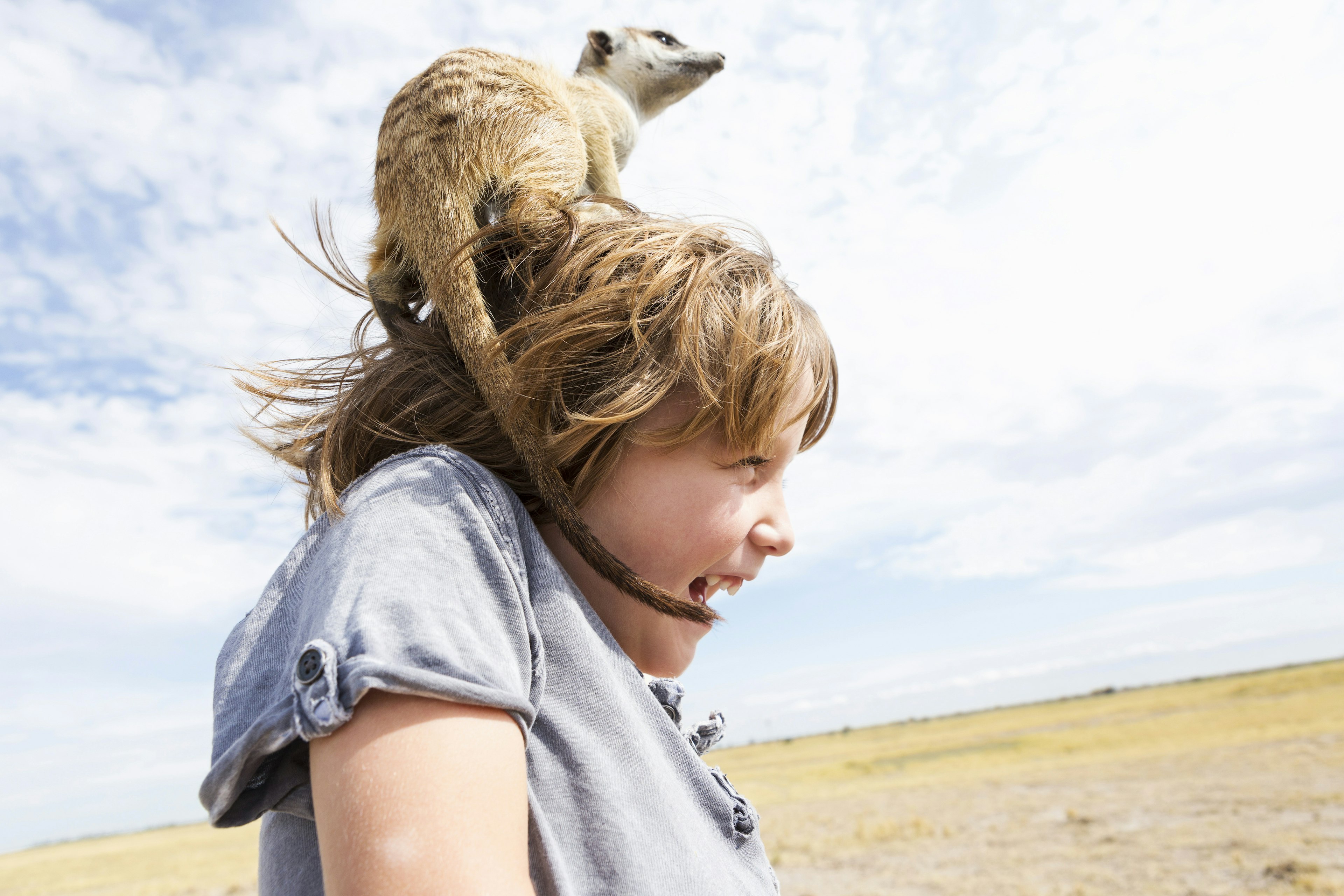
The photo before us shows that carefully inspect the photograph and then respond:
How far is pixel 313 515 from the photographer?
157cm

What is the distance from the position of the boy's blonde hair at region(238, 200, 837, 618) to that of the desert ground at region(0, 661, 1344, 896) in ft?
5.94

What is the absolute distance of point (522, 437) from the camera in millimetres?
1225

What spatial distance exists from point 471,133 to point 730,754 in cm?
7164

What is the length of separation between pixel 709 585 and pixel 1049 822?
2308 centimetres

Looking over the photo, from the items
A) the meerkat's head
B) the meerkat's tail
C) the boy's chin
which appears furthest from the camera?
the meerkat's head

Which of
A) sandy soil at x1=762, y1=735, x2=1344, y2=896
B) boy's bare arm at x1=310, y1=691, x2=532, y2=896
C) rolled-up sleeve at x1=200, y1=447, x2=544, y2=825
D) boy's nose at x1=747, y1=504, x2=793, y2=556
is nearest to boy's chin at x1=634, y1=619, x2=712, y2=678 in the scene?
boy's nose at x1=747, y1=504, x2=793, y2=556

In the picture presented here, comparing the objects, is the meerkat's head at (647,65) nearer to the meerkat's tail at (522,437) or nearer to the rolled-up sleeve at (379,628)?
the meerkat's tail at (522,437)

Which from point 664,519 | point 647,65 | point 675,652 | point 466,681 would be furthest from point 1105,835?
point 466,681

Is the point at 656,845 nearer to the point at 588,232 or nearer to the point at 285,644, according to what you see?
the point at 285,644

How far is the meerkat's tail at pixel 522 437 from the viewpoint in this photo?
1.16m

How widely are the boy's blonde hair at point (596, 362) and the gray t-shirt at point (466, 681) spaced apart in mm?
187

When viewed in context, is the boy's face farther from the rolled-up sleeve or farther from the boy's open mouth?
the rolled-up sleeve

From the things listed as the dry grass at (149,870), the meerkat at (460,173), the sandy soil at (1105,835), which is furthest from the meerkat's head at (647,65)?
the dry grass at (149,870)

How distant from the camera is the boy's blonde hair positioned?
1.22m
